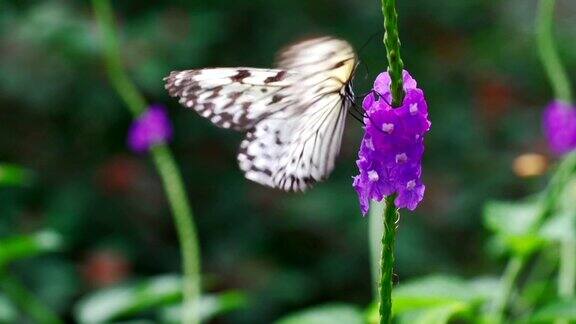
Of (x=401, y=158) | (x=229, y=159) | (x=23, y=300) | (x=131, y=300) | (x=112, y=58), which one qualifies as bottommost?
(x=401, y=158)

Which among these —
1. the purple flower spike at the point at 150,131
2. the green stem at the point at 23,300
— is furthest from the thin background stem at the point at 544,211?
the green stem at the point at 23,300

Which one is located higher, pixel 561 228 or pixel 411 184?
pixel 561 228

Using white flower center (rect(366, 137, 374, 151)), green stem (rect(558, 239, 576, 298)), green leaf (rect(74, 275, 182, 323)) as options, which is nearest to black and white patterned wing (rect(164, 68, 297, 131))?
white flower center (rect(366, 137, 374, 151))

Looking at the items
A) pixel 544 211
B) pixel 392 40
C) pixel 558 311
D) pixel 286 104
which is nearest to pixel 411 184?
pixel 392 40

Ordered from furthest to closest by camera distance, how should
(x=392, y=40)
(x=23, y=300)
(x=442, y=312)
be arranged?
(x=23, y=300) < (x=442, y=312) < (x=392, y=40)

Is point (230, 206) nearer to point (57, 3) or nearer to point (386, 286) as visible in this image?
point (57, 3)

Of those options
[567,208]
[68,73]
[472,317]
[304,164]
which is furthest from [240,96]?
[68,73]

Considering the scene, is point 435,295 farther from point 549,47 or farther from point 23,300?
point 23,300
